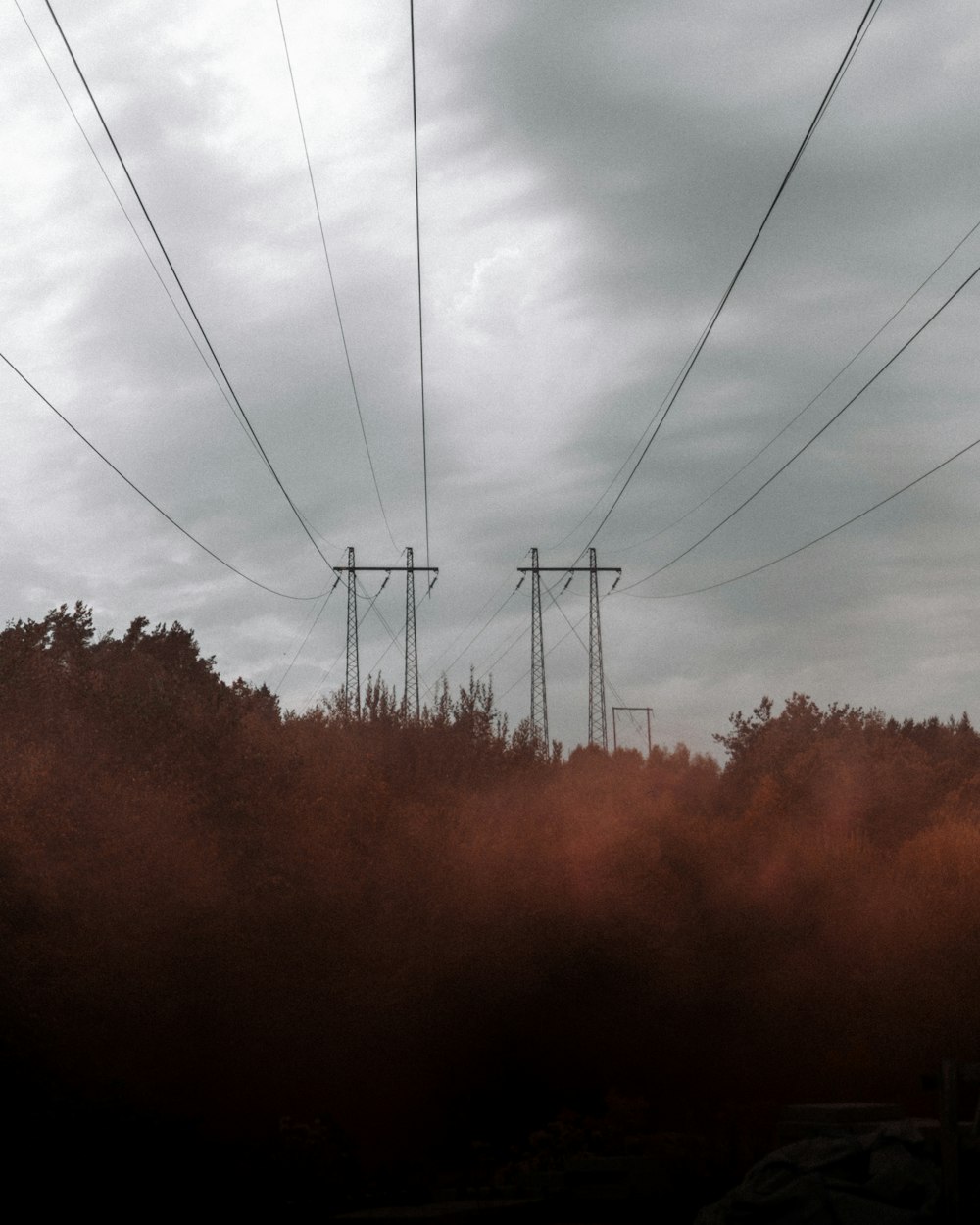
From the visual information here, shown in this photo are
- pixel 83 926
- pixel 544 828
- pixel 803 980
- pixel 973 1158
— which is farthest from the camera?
pixel 544 828

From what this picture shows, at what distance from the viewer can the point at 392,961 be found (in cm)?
3123

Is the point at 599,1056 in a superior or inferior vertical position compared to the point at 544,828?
inferior

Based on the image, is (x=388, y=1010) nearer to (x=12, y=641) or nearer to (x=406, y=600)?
(x=12, y=641)

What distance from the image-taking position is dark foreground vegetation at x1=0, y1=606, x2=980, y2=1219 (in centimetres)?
2403

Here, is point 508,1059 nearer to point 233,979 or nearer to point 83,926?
point 233,979

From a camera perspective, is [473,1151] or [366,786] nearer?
[473,1151]

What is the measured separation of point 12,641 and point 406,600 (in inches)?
634

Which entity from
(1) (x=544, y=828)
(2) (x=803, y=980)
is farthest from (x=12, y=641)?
(2) (x=803, y=980)

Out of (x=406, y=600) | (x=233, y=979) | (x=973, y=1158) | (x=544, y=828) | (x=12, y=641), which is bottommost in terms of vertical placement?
(x=973, y=1158)

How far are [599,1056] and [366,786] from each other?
948 cm

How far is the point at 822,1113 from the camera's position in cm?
2022

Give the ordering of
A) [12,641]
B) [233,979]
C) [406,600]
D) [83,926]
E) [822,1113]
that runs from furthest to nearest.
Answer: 1. [406,600]
2. [12,641]
3. [233,979]
4. [83,926]
5. [822,1113]

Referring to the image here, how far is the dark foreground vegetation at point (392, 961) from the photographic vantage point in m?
24.0

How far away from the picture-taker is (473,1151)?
27609mm
